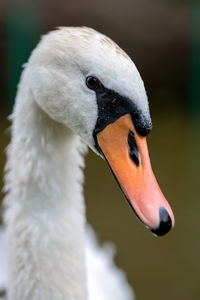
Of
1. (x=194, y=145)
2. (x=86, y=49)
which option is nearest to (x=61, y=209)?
(x=86, y=49)

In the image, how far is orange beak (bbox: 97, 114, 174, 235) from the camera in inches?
58.5

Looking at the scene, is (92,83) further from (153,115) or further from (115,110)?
(153,115)

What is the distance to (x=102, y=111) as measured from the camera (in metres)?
1.54

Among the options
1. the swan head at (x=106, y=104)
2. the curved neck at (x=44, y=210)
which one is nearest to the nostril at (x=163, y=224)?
the swan head at (x=106, y=104)

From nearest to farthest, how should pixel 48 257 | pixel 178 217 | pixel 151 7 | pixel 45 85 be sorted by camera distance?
pixel 45 85
pixel 48 257
pixel 178 217
pixel 151 7

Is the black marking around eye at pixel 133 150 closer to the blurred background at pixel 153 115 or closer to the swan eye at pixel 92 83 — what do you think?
the swan eye at pixel 92 83

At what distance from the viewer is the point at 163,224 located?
4.68 ft

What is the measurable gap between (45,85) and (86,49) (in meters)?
0.17

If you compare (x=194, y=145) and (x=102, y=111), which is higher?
(x=102, y=111)

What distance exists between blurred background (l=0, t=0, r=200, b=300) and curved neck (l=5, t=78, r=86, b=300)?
171 centimetres

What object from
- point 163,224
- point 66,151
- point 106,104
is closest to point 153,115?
point 66,151

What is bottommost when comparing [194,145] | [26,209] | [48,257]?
[194,145]

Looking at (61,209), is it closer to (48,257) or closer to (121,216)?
(48,257)

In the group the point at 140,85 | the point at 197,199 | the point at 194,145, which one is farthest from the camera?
the point at 194,145
